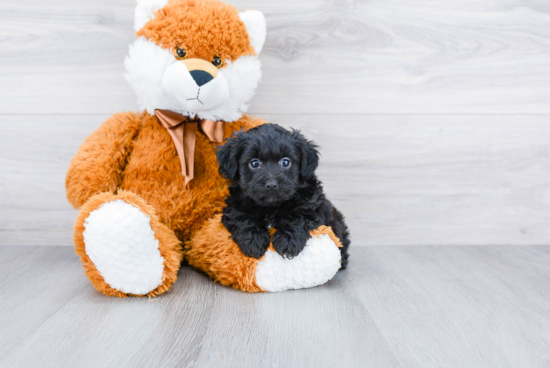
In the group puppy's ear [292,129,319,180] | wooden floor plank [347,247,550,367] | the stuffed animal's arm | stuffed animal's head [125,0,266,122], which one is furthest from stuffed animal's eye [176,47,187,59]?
wooden floor plank [347,247,550,367]

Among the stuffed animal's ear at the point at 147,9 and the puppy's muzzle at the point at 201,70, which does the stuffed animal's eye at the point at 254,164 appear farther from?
the stuffed animal's ear at the point at 147,9

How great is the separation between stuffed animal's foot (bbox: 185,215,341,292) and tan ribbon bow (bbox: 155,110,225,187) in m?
Result: 0.22

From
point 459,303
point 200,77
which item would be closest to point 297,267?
point 459,303

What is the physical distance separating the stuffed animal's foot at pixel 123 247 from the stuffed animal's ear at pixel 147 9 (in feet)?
1.50

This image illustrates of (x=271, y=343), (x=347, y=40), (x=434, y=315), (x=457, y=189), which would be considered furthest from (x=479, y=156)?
(x=271, y=343)

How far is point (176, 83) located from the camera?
0.97 meters

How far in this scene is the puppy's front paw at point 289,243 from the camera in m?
0.91

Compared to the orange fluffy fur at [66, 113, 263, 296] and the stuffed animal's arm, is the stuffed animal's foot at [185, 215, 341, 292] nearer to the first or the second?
the orange fluffy fur at [66, 113, 263, 296]

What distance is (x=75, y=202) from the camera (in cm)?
103

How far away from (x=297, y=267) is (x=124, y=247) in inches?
15.2

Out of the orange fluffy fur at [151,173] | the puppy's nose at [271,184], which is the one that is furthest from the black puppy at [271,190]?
the orange fluffy fur at [151,173]

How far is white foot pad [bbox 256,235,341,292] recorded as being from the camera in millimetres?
936

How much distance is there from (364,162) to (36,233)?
1.15 meters

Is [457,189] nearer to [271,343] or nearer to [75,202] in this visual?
[271,343]
